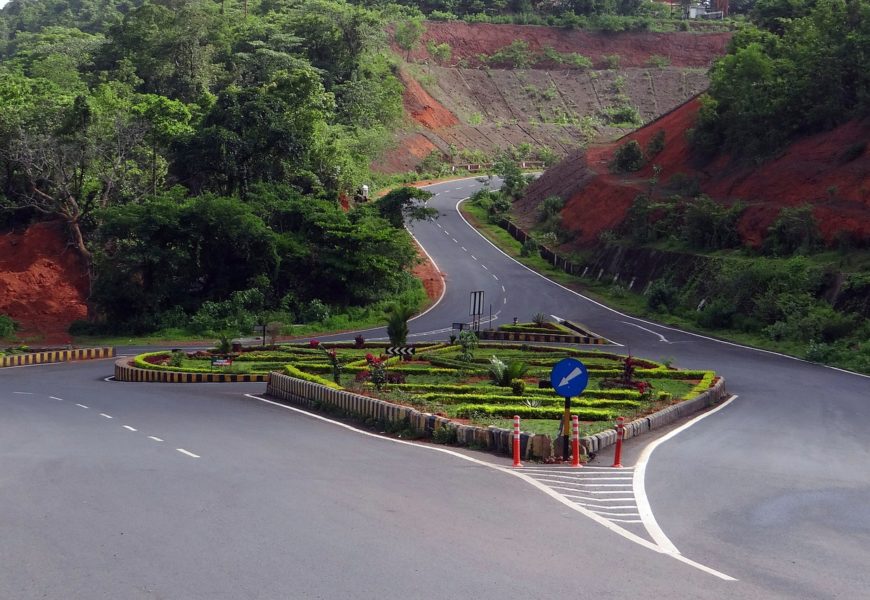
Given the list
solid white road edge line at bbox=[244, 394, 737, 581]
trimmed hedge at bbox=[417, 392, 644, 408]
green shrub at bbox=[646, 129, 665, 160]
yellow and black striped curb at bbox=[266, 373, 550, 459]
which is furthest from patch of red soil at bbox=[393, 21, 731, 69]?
solid white road edge line at bbox=[244, 394, 737, 581]

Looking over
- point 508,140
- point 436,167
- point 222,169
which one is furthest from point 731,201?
point 508,140

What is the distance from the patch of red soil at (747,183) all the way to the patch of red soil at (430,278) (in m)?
10.3

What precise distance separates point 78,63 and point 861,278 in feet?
251

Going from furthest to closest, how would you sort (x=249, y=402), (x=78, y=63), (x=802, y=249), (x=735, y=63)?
(x=78, y=63) < (x=735, y=63) < (x=802, y=249) < (x=249, y=402)

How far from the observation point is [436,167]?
9831 cm

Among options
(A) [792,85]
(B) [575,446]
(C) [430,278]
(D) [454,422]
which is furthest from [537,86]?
(B) [575,446]

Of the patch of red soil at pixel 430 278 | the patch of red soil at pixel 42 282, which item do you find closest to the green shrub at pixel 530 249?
the patch of red soil at pixel 430 278

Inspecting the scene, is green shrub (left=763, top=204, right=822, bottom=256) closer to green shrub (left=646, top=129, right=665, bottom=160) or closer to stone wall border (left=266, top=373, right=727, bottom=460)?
green shrub (left=646, top=129, right=665, bottom=160)

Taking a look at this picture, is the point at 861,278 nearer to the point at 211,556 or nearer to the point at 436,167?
the point at 211,556

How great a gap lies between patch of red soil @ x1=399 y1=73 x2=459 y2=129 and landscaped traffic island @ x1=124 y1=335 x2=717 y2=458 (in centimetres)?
6726

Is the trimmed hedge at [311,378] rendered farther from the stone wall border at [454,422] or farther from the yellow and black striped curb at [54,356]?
the yellow and black striped curb at [54,356]

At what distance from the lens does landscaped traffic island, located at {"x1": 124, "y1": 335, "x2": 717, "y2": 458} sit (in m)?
22.8

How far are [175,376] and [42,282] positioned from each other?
25.1m

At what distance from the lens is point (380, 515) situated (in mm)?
12820
